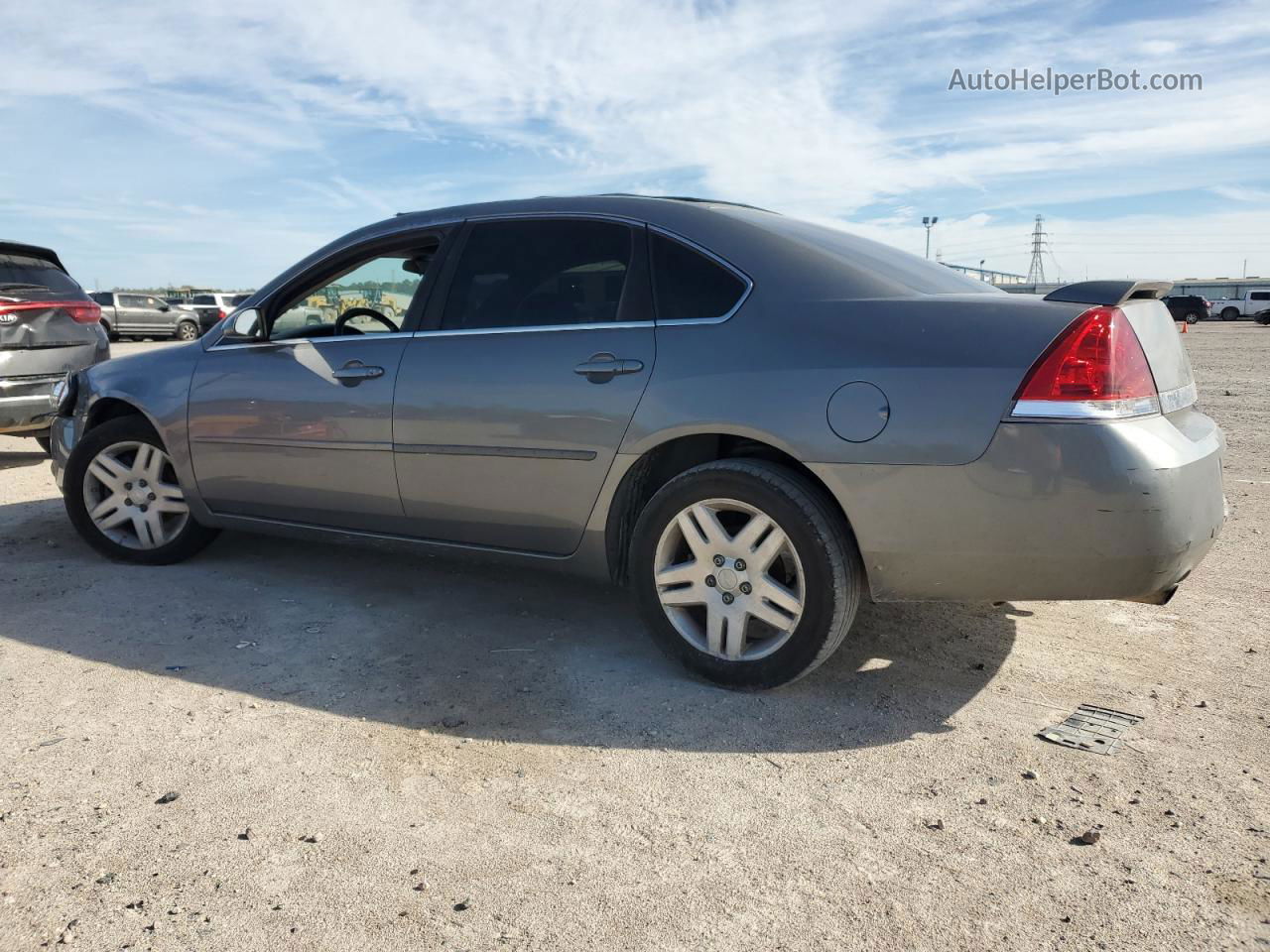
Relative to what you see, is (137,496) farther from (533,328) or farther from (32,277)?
(32,277)

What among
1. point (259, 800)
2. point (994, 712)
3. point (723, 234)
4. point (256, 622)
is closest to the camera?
point (259, 800)

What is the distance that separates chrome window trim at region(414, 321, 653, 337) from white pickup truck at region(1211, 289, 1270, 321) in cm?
5158

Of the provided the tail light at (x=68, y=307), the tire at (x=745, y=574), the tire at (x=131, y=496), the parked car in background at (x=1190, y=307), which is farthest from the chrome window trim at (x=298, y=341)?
the parked car in background at (x=1190, y=307)

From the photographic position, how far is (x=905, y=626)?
12.5 feet

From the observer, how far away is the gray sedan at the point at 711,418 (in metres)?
2.76

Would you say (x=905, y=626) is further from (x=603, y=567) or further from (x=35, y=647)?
(x=35, y=647)

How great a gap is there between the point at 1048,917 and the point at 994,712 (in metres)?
1.07

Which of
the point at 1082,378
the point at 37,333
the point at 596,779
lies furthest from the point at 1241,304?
the point at 596,779

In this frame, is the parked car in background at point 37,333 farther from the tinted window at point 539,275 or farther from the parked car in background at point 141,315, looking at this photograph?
the parked car in background at point 141,315

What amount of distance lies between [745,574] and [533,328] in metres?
1.20

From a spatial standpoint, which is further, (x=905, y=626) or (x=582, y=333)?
(x=905, y=626)

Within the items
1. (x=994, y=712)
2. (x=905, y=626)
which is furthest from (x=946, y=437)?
(x=905, y=626)

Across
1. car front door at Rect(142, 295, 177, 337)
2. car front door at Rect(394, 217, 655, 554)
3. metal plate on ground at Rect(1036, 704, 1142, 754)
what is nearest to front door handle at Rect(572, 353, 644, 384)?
car front door at Rect(394, 217, 655, 554)

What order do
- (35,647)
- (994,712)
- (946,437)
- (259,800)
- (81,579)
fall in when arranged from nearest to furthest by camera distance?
(259,800) → (946,437) → (994,712) → (35,647) → (81,579)
